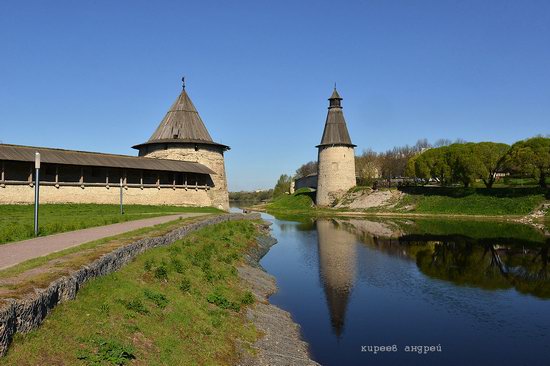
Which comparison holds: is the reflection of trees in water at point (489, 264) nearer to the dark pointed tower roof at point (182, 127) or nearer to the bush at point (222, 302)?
the bush at point (222, 302)

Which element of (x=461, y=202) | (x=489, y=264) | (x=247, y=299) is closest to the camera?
(x=247, y=299)

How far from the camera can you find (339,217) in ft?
143

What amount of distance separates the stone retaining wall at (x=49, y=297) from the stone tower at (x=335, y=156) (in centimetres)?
4060

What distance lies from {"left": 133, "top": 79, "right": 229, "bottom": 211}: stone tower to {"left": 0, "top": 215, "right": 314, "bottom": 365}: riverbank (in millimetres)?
18471

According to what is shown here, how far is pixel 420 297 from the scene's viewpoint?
13.6 m

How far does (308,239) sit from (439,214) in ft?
60.2

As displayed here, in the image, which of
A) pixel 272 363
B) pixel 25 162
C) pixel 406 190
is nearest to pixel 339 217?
pixel 406 190

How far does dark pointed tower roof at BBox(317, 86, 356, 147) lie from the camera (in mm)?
49938

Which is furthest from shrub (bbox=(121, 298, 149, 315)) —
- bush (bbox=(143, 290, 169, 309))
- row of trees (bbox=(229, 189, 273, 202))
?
row of trees (bbox=(229, 189, 273, 202))

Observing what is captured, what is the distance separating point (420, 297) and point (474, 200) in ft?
98.7

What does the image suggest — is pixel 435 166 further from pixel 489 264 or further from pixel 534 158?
pixel 489 264

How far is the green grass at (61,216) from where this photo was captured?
12586mm

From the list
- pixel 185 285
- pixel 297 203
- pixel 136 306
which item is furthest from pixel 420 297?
pixel 297 203

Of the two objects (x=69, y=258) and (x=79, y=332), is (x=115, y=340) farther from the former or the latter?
(x=69, y=258)
